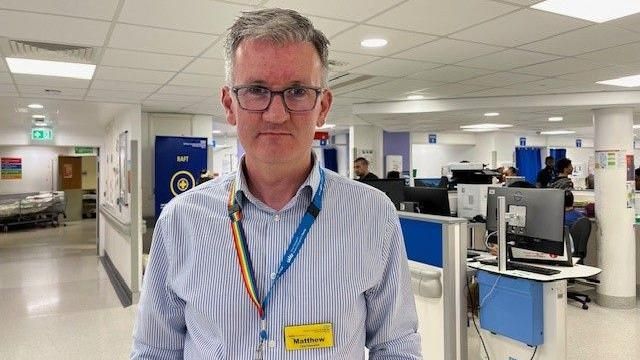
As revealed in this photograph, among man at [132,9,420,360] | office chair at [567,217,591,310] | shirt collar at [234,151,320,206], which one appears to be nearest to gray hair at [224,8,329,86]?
man at [132,9,420,360]

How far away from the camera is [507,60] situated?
14.1ft

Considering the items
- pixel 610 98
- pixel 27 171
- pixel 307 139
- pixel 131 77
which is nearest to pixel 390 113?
pixel 610 98

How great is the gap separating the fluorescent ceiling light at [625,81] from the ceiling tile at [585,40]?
1.66 m

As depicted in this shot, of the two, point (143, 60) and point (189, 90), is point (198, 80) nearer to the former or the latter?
point (189, 90)

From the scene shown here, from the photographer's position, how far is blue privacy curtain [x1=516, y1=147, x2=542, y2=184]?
15.1 meters

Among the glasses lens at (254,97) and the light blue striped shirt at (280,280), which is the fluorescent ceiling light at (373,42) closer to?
the light blue striped shirt at (280,280)

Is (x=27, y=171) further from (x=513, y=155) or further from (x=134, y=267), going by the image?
(x=513, y=155)

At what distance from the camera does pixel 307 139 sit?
3.46 feet

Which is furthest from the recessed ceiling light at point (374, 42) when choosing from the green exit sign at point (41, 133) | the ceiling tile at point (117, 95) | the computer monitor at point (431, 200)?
the green exit sign at point (41, 133)

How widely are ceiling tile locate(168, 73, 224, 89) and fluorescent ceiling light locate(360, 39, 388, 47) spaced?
1.83 metres

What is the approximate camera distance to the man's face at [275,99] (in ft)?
3.28

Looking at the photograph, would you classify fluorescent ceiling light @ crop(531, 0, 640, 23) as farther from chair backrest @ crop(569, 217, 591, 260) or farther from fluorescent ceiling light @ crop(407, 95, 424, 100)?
fluorescent ceiling light @ crop(407, 95, 424, 100)

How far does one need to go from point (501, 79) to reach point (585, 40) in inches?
63.4

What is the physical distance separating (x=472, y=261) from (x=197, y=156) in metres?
5.35
